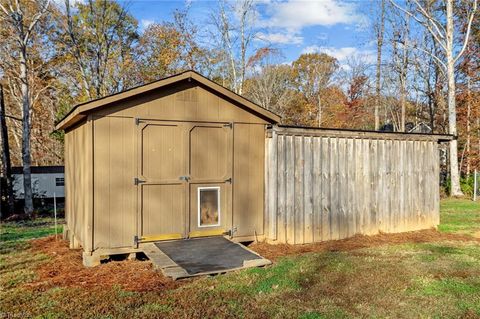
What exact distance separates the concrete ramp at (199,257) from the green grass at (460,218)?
5.76m

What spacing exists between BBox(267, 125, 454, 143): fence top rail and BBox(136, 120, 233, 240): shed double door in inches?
43.6

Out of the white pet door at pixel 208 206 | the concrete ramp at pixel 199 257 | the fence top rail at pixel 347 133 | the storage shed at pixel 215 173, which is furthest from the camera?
the fence top rail at pixel 347 133

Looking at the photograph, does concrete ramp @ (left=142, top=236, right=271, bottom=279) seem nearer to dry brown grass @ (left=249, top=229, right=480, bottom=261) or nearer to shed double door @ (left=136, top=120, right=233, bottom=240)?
shed double door @ (left=136, top=120, right=233, bottom=240)

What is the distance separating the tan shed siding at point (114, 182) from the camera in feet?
21.5

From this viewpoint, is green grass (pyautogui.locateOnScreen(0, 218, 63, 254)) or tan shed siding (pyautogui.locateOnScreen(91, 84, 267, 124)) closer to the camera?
tan shed siding (pyautogui.locateOnScreen(91, 84, 267, 124))

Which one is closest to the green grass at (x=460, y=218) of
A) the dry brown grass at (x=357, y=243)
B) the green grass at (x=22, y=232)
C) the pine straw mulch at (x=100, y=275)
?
the dry brown grass at (x=357, y=243)

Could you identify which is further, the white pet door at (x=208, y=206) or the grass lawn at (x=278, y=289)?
the white pet door at (x=208, y=206)

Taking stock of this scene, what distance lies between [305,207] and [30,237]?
6.88 meters

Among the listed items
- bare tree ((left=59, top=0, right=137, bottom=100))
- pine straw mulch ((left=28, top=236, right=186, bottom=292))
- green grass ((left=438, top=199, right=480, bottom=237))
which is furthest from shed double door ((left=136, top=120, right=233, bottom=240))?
bare tree ((left=59, top=0, right=137, bottom=100))

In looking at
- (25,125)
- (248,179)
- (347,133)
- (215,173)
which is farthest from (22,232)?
(347,133)

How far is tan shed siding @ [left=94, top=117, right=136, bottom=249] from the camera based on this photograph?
656cm

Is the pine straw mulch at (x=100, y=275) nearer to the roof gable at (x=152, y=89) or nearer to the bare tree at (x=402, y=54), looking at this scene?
the roof gable at (x=152, y=89)

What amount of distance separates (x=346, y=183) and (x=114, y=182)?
15.9 ft

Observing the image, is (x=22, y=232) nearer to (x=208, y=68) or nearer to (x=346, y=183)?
(x=346, y=183)
